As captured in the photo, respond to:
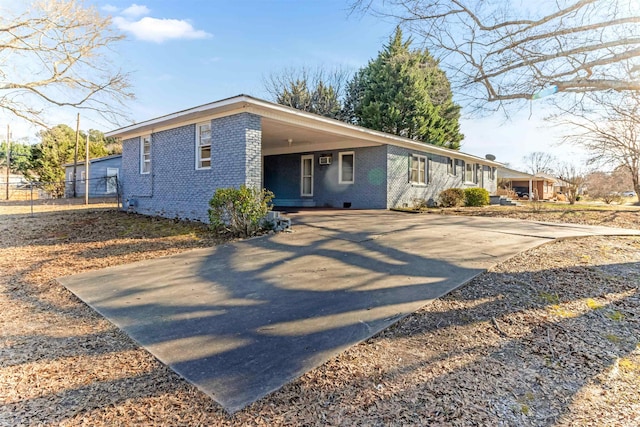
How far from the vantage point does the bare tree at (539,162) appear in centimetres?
3719

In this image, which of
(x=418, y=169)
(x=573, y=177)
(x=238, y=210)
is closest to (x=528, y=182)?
(x=573, y=177)

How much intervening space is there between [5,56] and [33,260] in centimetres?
1120

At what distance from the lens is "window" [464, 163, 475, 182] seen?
20.0 metres

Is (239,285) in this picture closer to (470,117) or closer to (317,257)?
(317,257)

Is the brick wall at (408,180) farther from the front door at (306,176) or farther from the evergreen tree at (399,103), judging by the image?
the evergreen tree at (399,103)

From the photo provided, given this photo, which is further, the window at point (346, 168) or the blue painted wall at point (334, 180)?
the window at point (346, 168)

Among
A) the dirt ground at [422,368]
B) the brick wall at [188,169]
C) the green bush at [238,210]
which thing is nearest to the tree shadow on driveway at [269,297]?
the dirt ground at [422,368]

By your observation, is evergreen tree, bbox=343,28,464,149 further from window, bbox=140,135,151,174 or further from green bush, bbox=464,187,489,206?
window, bbox=140,135,151,174

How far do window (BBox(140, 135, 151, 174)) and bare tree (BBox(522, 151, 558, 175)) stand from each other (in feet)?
125

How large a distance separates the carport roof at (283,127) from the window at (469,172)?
148 inches

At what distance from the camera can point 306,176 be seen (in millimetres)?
15789

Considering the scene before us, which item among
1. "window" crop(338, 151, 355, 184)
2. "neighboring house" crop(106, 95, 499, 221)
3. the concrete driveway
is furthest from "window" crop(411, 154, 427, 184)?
the concrete driveway

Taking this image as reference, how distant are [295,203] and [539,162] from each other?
35007 mm

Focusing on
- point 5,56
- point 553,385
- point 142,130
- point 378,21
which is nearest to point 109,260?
point 553,385
